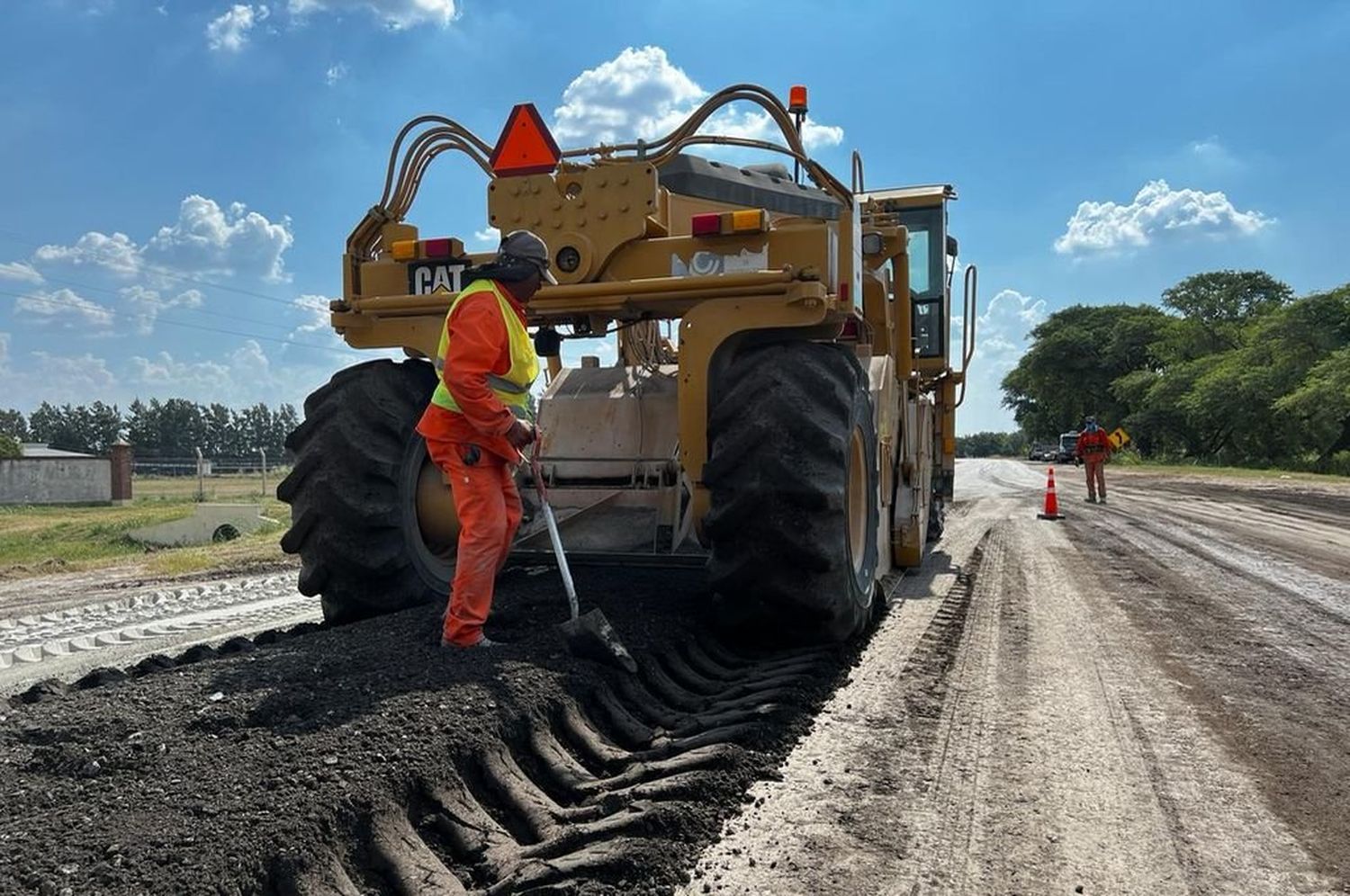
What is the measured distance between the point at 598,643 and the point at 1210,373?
4332 cm

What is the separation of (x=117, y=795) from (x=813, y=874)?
175 centimetres

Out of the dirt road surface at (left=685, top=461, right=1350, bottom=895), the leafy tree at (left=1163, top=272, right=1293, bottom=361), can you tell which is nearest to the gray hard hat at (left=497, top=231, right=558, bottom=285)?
the dirt road surface at (left=685, top=461, right=1350, bottom=895)

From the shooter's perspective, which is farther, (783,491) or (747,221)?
(747,221)

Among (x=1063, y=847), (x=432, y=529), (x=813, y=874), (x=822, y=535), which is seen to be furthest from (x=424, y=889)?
(x=432, y=529)

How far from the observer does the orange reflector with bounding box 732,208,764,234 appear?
4.46m

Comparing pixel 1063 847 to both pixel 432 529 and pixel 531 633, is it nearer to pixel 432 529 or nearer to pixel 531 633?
pixel 531 633

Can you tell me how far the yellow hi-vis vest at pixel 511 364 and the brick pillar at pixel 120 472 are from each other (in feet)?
86.7

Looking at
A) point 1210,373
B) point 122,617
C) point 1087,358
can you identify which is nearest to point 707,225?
point 122,617

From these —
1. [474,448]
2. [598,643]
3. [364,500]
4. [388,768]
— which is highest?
[474,448]

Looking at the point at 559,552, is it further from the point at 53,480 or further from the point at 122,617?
the point at 53,480

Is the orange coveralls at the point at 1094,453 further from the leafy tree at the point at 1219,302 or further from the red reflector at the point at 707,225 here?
the leafy tree at the point at 1219,302

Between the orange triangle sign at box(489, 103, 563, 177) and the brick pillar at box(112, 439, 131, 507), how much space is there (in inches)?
1007

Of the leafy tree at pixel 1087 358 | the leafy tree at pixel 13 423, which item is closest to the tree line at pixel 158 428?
the leafy tree at pixel 13 423

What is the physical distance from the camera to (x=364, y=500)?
4.75 m
